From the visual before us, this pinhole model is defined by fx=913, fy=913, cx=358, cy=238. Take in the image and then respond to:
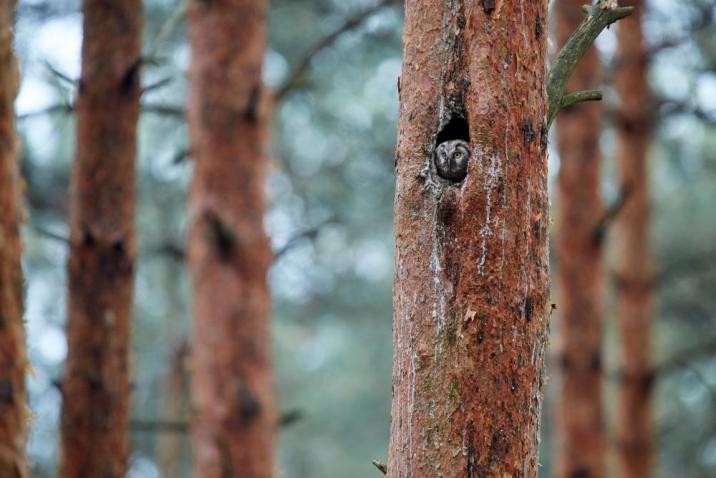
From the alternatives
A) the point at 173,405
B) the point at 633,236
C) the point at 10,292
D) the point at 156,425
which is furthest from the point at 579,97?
the point at 173,405

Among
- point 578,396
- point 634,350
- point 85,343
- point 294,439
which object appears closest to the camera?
point 85,343

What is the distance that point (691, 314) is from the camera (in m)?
13.8

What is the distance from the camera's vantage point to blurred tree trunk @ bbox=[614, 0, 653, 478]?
330 inches

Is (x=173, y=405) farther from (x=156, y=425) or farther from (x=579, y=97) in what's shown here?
(x=579, y=97)

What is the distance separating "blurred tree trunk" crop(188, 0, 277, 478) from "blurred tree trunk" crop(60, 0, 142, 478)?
1251 mm

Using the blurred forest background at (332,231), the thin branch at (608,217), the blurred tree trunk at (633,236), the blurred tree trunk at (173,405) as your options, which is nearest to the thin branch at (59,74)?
the blurred forest background at (332,231)

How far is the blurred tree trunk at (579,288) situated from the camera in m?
6.61

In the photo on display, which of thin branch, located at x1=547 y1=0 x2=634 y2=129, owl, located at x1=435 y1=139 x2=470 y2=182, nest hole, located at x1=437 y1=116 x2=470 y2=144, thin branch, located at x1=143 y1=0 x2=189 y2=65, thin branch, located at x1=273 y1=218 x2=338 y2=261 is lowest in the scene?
owl, located at x1=435 y1=139 x2=470 y2=182

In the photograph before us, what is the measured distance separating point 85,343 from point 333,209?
1019 centimetres

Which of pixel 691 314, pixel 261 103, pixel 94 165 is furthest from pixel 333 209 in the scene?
pixel 94 165

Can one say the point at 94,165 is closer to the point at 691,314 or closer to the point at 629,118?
the point at 629,118

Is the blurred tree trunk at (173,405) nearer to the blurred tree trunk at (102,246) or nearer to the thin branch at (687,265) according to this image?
the thin branch at (687,265)

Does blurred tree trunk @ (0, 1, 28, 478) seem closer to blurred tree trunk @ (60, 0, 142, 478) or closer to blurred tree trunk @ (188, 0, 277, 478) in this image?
blurred tree trunk @ (60, 0, 142, 478)

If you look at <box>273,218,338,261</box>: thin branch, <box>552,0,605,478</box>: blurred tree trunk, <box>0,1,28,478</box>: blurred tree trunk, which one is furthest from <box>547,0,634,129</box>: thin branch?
<box>552,0,605,478</box>: blurred tree trunk
